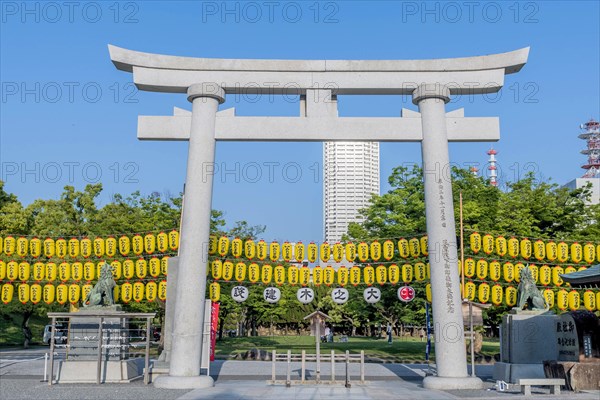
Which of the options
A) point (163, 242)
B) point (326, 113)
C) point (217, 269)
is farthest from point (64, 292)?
point (326, 113)

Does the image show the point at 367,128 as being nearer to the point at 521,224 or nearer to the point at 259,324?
the point at 521,224

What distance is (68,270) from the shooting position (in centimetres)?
2209

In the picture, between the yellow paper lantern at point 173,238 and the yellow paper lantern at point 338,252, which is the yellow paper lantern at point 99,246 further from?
the yellow paper lantern at point 338,252

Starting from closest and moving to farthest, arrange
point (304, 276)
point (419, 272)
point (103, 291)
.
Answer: point (103, 291) → point (304, 276) → point (419, 272)

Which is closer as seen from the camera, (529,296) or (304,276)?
(529,296)

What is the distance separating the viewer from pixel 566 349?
1502 centimetres

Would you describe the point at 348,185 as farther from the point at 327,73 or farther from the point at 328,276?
the point at 327,73

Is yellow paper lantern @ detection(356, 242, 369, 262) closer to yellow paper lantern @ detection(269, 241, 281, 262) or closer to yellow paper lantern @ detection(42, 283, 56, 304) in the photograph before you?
yellow paper lantern @ detection(269, 241, 281, 262)


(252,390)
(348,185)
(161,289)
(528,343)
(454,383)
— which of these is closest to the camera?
(252,390)

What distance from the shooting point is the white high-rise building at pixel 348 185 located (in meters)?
172

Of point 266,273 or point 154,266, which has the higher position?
point 154,266

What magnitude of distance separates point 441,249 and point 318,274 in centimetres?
727

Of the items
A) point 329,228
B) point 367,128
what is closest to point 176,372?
point 367,128

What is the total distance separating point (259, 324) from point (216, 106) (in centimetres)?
5570
